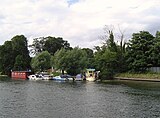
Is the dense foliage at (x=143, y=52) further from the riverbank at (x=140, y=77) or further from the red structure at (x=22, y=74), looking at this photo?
the red structure at (x=22, y=74)

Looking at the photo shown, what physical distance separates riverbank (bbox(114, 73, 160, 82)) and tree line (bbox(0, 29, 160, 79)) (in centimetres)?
209

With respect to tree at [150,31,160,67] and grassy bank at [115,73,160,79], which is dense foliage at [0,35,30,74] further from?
tree at [150,31,160,67]

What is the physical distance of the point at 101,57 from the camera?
10150cm

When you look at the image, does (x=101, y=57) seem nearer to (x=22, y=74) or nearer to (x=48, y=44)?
(x=22, y=74)

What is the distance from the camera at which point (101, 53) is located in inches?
4186

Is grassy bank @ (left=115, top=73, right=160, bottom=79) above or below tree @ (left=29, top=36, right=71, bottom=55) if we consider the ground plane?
below

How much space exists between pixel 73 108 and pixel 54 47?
123 m

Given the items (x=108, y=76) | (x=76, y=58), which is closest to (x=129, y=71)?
(x=108, y=76)

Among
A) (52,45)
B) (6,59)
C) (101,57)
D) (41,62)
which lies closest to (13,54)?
(6,59)

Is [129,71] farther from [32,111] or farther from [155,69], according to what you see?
[32,111]

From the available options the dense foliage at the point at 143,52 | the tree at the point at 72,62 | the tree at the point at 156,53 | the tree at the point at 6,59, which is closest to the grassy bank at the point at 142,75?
the dense foliage at the point at 143,52

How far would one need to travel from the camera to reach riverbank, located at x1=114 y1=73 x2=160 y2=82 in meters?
87.3

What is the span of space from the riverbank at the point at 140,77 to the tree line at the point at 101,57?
209 cm

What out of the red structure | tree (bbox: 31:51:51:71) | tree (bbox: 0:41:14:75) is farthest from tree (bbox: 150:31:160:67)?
tree (bbox: 0:41:14:75)
